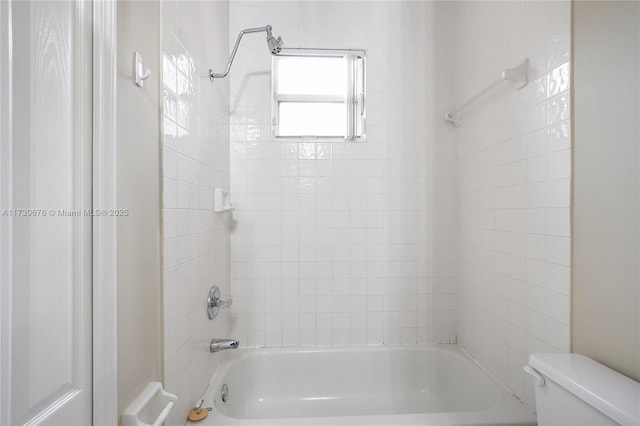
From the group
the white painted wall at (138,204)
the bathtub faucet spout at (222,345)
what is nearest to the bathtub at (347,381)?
the bathtub faucet spout at (222,345)

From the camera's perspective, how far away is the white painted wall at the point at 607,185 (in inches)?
32.5

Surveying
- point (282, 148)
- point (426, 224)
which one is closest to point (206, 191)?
point (282, 148)

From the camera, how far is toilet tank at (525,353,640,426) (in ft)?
2.30

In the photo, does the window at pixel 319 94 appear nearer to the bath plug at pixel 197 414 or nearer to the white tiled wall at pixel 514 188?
the white tiled wall at pixel 514 188

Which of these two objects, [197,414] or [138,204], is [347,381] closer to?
[197,414]

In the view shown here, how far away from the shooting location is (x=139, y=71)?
0.78 m

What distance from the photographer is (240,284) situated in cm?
182

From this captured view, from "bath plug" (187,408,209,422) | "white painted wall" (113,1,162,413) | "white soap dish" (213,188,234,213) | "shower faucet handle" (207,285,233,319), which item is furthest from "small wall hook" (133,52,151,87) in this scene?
"bath plug" (187,408,209,422)

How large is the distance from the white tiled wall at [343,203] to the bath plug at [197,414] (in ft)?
2.04

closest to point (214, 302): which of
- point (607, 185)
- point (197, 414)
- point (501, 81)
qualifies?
point (197, 414)

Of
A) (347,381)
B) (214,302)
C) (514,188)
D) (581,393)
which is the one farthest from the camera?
(347,381)

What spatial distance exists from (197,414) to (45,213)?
1021 millimetres

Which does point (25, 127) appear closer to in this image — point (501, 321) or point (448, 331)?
point (501, 321)

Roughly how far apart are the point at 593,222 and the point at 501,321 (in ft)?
2.22
